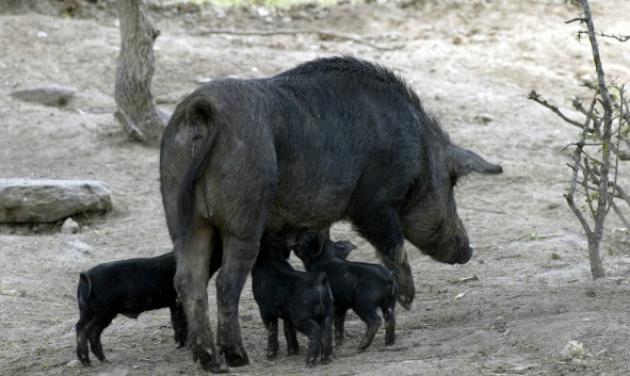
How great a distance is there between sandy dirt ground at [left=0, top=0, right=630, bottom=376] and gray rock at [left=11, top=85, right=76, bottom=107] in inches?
6.9

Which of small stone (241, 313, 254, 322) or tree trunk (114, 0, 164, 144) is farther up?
tree trunk (114, 0, 164, 144)

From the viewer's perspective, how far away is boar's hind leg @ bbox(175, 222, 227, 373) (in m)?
6.55

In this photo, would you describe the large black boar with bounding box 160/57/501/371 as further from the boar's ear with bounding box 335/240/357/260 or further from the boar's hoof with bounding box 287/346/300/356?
the boar's hoof with bounding box 287/346/300/356

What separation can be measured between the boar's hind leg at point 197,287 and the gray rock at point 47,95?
786 centimetres

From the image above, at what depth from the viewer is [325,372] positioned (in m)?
6.29

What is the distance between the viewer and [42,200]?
10648mm

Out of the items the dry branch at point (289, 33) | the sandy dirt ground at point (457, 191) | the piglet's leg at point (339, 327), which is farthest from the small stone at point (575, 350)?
the dry branch at point (289, 33)

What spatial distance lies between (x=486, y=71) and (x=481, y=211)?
4.94 m

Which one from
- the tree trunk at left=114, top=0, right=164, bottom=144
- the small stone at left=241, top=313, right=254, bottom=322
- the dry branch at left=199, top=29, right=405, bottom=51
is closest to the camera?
the small stone at left=241, top=313, right=254, bottom=322

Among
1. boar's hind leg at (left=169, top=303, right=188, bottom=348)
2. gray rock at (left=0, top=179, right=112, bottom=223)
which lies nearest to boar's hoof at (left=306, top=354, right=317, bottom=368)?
boar's hind leg at (left=169, top=303, right=188, bottom=348)

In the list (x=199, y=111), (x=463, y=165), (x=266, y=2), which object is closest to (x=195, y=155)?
(x=199, y=111)

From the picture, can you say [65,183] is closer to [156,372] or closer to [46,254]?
[46,254]

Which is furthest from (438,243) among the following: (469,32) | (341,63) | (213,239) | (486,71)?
(469,32)

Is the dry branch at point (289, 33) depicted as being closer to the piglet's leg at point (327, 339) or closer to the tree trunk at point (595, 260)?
the tree trunk at point (595, 260)
